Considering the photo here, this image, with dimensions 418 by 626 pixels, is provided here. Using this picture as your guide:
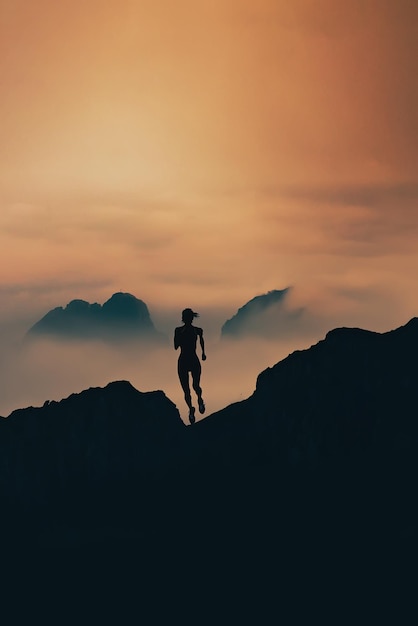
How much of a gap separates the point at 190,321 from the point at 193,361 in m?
3.90

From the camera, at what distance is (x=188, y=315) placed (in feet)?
370

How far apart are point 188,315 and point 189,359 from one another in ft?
Result: 14.6

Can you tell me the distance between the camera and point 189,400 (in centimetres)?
11438

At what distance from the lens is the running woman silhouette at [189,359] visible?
114 m

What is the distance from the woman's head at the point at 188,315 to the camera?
369ft

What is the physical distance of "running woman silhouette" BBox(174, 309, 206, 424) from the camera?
374 ft

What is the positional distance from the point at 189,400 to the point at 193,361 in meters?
3.48

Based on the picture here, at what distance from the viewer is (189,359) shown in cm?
11506

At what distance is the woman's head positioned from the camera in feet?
369

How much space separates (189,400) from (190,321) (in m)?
6.97

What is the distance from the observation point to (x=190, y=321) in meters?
114
